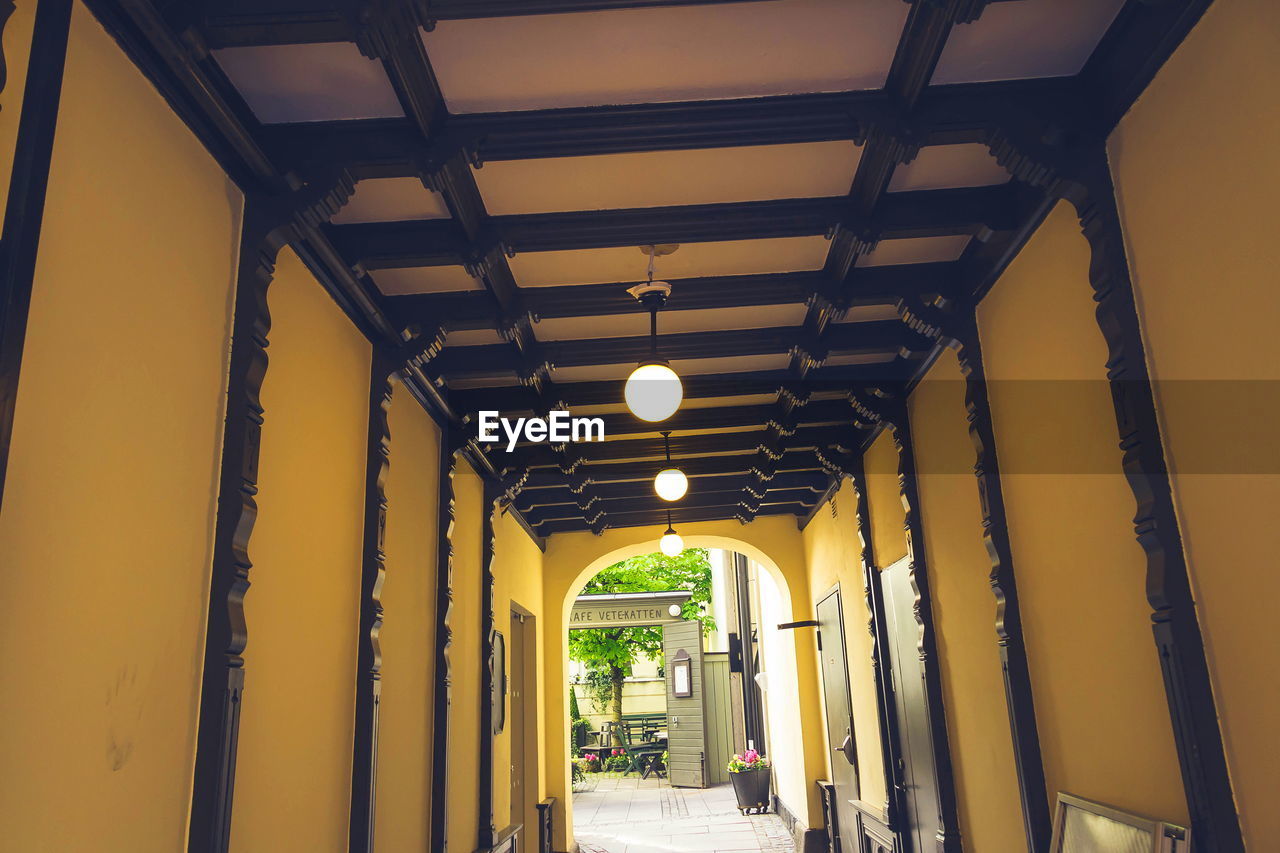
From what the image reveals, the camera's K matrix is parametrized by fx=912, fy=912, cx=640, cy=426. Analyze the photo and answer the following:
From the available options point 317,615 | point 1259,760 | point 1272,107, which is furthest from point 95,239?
point 1259,760

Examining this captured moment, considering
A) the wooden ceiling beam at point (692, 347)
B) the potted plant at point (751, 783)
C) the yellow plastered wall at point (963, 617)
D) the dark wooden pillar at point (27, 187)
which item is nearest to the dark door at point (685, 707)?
the potted plant at point (751, 783)

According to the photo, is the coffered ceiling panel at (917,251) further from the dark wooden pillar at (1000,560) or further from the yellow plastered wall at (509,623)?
the yellow plastered wall at (509,623)

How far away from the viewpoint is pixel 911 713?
579cm

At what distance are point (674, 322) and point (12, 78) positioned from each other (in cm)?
327

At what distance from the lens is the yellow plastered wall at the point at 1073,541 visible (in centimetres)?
292

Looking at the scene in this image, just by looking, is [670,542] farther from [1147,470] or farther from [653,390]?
[1147,470]

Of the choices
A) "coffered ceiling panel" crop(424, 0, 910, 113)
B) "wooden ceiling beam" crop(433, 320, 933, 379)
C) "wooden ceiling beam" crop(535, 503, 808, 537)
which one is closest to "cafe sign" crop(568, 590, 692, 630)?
"wooden ceiling beam" crop(535, 503, 808, 537)

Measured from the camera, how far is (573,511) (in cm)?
Answer: 917

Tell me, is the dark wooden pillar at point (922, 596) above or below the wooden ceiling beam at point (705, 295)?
below

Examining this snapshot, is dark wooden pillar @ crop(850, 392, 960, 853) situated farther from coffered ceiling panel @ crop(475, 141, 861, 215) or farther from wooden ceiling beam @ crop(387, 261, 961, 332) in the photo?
coffered ceiling panel @ crop(475, 141, 861, 215)

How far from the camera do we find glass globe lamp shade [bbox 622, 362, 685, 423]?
4.05 meters

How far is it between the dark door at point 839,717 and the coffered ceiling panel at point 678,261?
14.8 ft

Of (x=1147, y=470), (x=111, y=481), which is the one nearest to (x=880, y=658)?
(x=1147, y=470)

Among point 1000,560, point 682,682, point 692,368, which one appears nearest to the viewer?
point 1000,560
